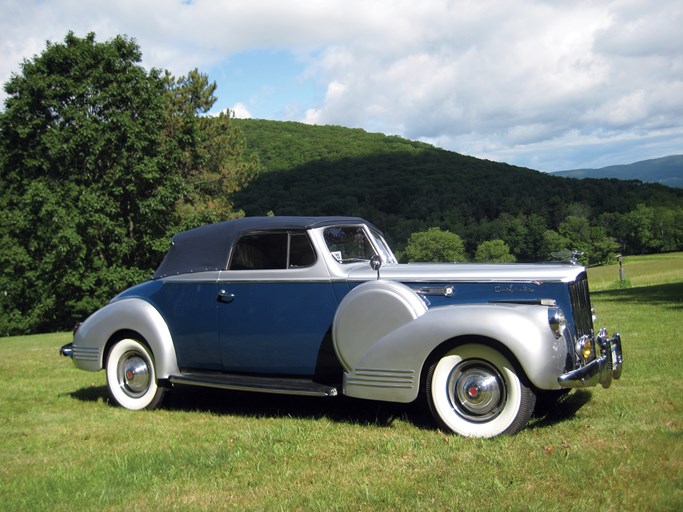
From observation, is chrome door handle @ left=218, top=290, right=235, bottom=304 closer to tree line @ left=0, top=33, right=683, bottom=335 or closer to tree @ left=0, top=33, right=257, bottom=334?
tree line @ left=0, top=33, right=683, bottom=335

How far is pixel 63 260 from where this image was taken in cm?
2688

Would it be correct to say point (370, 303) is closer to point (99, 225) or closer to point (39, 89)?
point (99, 225)

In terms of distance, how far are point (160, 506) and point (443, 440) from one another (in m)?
2.07

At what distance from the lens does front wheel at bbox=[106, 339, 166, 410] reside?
6.57 meters

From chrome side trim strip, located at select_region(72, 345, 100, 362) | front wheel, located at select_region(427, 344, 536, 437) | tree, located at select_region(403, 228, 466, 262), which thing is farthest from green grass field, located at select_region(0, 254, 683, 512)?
tree, located at select_region(403, 228, 466, 262)

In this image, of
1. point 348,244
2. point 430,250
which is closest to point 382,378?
point 348,244

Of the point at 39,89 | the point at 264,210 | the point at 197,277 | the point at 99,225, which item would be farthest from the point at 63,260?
the point at 197,277

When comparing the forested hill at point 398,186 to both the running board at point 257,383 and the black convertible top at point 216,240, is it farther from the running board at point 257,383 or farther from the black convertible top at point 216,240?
the running board at point 257,383

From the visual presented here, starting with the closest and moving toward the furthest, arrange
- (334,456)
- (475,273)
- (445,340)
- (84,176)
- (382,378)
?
(334,456) < (445,340) < (382,378) < (475,273) < (84,176)

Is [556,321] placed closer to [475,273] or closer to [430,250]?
[475,273]

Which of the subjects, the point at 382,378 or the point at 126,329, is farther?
the point at 126,329

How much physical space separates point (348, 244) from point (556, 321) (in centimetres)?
222

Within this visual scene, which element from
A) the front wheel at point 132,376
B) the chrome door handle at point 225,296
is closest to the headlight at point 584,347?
the chrome door handle at point 225,296

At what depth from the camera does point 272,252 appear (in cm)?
606
